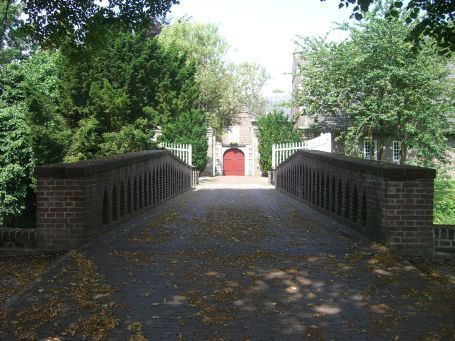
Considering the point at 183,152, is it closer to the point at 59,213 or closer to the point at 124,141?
the point at 124,141

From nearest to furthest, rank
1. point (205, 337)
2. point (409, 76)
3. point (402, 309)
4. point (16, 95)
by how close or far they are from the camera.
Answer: point (205, 337)
point (402, 309)
point (409, 76)
point (16, 95)

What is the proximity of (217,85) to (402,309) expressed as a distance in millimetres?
40606

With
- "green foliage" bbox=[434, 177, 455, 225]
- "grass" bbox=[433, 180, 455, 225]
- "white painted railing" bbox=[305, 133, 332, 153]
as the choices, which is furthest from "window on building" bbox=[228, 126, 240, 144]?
"white painted railing" bbox=[305, 133, 332, 153]

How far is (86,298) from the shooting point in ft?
15.6

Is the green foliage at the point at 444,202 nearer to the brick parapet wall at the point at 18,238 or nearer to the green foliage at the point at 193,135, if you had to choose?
the green foliage at the point at 193,135

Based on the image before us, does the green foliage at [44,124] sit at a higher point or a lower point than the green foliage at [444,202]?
higher

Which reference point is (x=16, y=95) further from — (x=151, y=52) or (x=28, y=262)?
(x=28, y=262)

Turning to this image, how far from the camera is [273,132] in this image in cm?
3491

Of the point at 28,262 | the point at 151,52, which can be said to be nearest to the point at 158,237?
the point at 28,262

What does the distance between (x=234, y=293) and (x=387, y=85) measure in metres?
20.0

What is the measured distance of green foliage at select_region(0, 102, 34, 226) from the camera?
71.1 feet

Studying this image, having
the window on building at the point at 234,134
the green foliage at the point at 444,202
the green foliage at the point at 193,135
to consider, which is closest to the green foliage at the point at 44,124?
the green foliage at the point at 193,135

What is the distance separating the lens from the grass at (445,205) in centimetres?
2016

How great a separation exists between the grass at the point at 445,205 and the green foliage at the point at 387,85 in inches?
68.7
